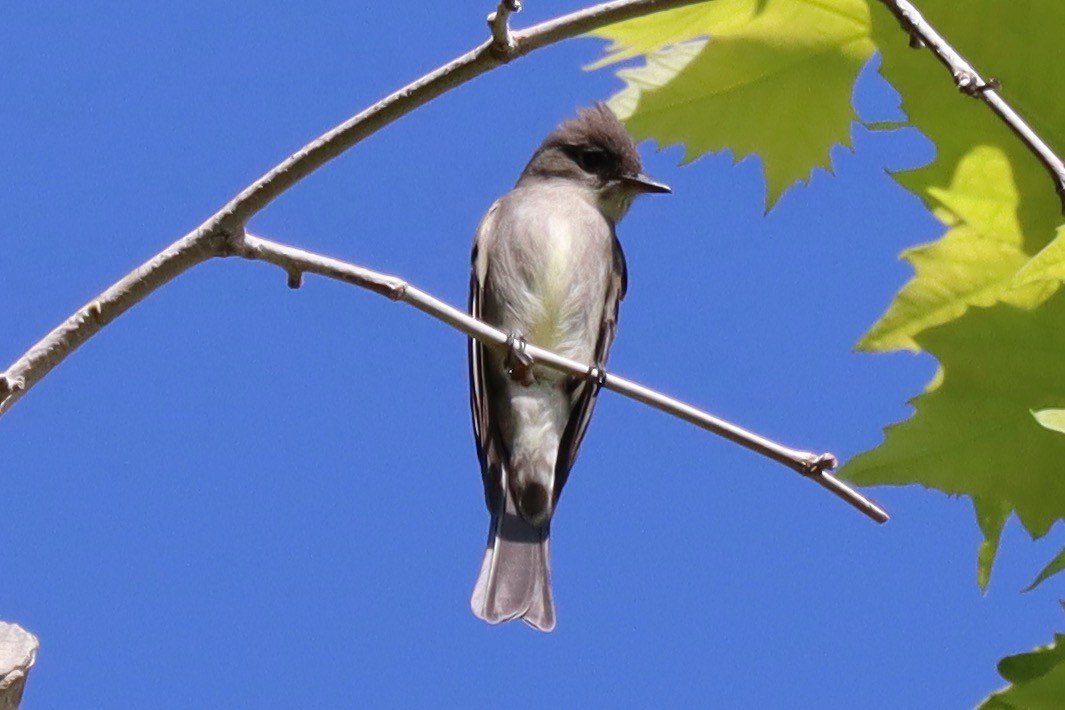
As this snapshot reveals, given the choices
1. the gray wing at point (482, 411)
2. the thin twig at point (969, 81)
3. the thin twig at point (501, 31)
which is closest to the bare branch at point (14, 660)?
the thin twig at point (501, 31)

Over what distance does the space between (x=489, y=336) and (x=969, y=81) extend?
2.18 feet

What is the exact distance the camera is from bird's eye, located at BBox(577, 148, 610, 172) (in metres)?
4.79

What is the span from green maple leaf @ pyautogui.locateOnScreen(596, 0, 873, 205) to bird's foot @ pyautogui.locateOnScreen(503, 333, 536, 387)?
0.37 meters

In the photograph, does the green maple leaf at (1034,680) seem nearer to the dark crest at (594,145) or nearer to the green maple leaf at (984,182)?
the green maple leaf at (984,182)

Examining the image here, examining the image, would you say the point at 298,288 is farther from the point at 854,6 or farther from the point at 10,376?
the point at 854,6

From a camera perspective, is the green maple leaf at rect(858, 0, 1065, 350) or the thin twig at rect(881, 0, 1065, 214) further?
the green maple leaf at rect(858, 0, 1065, 350)

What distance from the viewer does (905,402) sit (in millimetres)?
1824

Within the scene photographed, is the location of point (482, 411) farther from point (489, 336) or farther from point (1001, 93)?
point (1001, 93)

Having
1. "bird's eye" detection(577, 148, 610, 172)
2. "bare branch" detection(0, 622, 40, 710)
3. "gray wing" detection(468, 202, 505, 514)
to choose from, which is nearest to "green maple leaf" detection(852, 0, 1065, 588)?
"bare branch" detection(0, 622, 40, 710)

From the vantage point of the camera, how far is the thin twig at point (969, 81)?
5.49 feet

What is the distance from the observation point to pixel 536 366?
3854 mm

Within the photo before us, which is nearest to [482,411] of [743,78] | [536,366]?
[536,366]

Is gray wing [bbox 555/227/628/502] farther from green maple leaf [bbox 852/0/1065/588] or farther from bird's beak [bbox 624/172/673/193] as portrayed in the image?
green maple leaf [bbox 852/0/1065/588]

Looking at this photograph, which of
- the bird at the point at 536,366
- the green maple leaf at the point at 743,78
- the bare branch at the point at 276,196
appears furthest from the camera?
the bird at the point at 536,366
